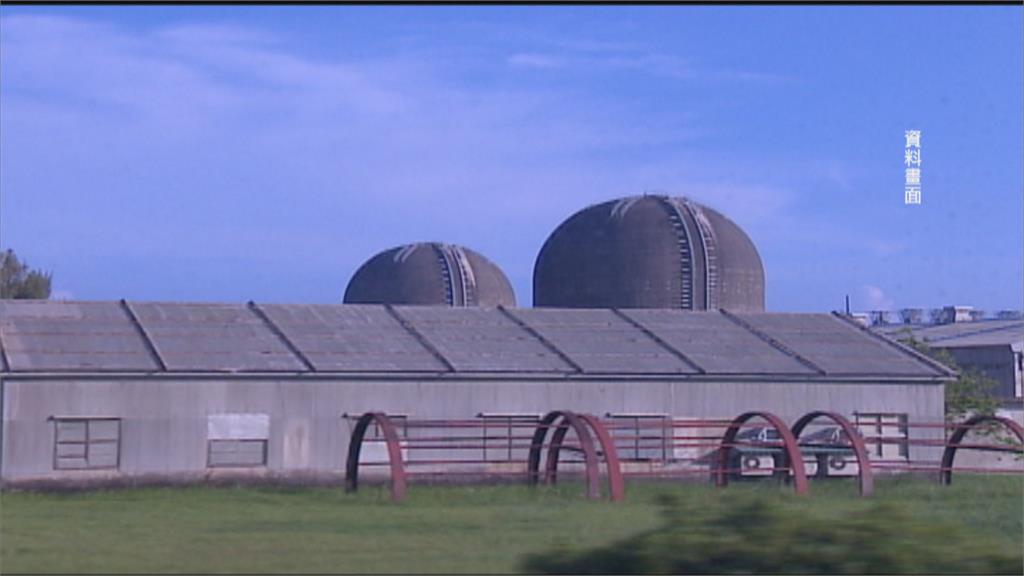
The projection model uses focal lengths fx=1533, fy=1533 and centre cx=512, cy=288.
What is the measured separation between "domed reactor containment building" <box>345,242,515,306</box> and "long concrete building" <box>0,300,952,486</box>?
13.8 meters

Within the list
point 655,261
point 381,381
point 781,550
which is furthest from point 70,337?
point 781,550

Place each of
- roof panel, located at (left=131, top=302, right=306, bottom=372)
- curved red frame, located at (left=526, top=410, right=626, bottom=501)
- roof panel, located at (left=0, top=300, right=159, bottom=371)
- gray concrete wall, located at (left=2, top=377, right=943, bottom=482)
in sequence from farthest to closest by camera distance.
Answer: roof panel, located at (left=131, top=302, right=306, bottom=372), roof panel, located at (left=0, top=300, right=159, bottom=371), gray concrete wall, located at (left=2, top=377, right=943, bottom=482), curved red frame, located at (left=526, top=410, right=626, bottom=501)

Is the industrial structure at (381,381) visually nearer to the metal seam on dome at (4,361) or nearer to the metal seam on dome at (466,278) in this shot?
the metal seam on dome at (4,361)

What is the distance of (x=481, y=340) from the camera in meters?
37.0

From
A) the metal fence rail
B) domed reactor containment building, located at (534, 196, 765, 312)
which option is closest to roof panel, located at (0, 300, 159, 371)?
the metal fence rail

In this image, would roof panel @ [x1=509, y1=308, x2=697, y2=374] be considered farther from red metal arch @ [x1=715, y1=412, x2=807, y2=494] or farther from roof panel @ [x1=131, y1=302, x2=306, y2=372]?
roof panel @ [x1=131, y1=302, x2=306, y2=372]

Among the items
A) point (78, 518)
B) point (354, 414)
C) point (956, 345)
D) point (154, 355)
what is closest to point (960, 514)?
point (78, 518)

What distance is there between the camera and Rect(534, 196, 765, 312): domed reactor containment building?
48062mm

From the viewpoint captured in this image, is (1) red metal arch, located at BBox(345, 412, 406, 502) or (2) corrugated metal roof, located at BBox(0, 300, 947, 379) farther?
(2) corrugated metal roof, located at BBox(0, 300, 947, 379)

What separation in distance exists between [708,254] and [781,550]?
36830mm

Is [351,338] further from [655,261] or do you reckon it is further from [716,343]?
[655,261]

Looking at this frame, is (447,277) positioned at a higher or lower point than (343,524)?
higher

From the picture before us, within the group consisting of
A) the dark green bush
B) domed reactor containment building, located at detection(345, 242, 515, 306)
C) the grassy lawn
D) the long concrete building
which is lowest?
the grassy lawn

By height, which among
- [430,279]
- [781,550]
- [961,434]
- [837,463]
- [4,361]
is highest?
[430,279]
